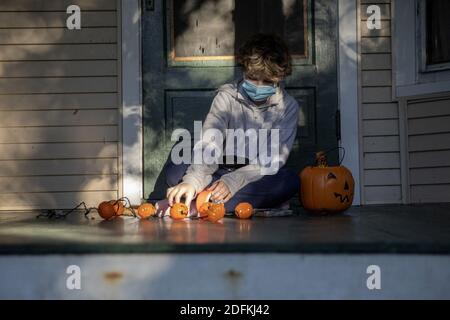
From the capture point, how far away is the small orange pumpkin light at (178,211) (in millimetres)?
2850

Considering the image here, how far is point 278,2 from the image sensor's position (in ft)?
13.8

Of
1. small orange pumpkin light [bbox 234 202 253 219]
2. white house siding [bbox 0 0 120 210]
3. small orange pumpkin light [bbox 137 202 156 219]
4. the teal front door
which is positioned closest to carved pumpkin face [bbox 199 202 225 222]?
small orange pumpkin light [bbox 234 202 253 219]

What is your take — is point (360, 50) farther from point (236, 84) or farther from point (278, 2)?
point (236, 84)

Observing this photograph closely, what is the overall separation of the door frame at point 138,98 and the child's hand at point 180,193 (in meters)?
1.29

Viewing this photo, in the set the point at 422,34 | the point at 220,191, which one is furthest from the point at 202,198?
the point at 422,34

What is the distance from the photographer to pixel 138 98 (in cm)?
413

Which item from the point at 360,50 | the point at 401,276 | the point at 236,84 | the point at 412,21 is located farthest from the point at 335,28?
the point at 401,276

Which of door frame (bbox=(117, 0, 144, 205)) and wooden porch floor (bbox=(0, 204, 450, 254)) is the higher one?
door frame (bbox=(117, 0, 144, 205))

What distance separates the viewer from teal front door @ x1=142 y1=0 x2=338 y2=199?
4.17 meters

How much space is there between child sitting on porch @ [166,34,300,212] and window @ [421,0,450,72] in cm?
131

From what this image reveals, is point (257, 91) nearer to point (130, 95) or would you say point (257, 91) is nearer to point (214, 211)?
point (214, 211)

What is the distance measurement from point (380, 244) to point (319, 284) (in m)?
0.24

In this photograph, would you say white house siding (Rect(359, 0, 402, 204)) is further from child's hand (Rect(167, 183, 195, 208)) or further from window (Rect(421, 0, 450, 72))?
child's hand (Rect(167, 183, 195, 208))

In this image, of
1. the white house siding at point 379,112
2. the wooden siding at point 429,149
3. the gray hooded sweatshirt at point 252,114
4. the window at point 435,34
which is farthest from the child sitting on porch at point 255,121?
the window at point 435,34
